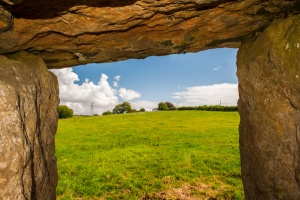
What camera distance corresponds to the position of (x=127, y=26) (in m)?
4.78

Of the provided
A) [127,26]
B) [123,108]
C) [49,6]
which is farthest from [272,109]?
[123,108]

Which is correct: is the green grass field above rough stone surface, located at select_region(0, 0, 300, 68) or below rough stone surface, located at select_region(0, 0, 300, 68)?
below

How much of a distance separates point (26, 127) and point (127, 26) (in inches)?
90.6

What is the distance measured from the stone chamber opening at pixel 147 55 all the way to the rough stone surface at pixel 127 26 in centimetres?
2

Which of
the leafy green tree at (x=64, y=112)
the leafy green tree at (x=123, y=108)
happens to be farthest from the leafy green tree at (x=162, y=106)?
the leafy green tree at (x=64, y=112)

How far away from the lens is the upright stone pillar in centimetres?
464

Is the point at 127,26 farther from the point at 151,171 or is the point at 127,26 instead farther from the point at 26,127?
the point at 151,171

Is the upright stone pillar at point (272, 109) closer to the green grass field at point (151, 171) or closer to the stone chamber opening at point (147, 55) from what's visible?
the stone chamber opening at point (147, 55)

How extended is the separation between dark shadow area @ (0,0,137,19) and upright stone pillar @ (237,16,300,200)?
106 inches

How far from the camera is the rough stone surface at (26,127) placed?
335 cm

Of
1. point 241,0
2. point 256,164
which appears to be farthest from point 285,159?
point 241,0

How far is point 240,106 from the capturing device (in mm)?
6160

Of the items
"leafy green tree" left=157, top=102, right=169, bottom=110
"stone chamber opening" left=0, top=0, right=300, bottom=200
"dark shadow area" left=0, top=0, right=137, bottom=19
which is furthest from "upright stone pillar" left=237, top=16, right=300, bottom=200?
"leafy green tree" left=157, top=102, right=169, bottom=110

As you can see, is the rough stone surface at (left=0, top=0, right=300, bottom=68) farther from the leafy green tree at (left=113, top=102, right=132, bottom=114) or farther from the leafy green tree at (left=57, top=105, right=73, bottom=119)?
the leafy green tree at (left=113, top=102, right=132, bottom=114)
